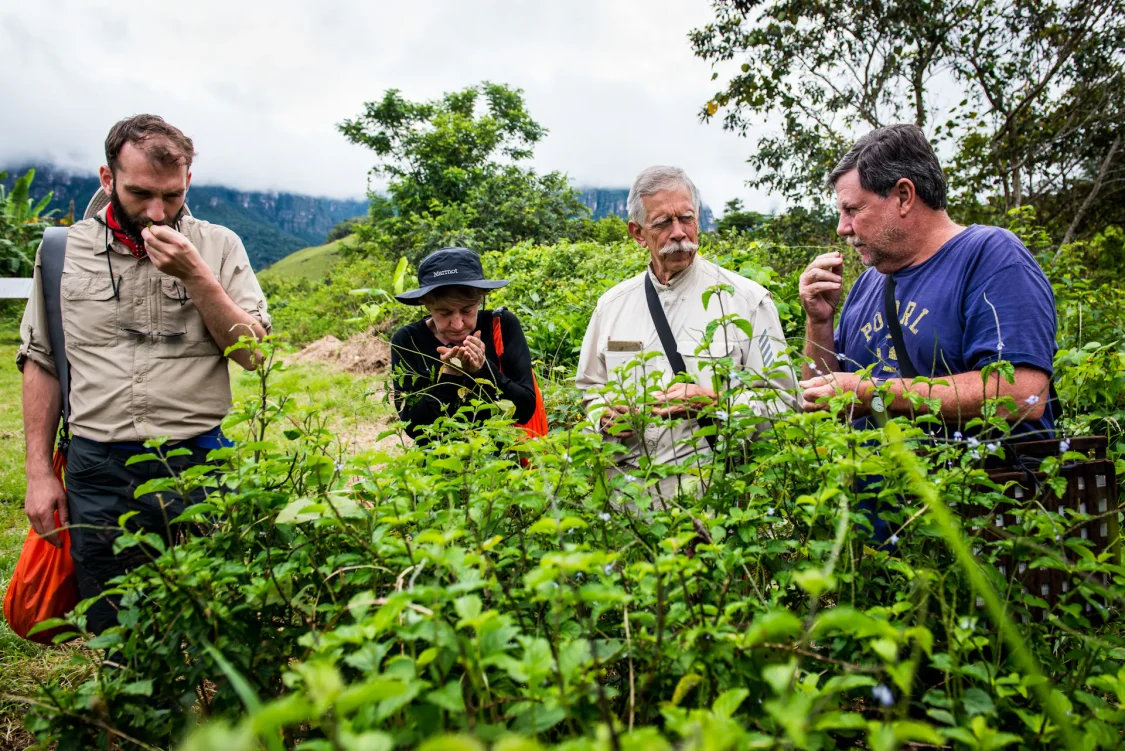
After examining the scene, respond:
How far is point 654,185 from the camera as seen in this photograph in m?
2.77

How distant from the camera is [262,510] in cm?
131

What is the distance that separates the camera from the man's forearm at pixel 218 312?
2.16 metres

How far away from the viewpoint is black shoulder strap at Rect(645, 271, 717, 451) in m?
2.58

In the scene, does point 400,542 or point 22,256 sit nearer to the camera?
point 400,542

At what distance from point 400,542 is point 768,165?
509 inches

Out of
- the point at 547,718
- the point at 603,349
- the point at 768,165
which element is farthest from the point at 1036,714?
the point at 768,165

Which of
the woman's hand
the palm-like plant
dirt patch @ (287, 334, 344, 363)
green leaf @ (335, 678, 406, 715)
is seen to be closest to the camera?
green leaf @ (335, 678, 406, 715)

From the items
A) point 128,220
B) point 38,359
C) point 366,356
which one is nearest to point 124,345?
point 38,359

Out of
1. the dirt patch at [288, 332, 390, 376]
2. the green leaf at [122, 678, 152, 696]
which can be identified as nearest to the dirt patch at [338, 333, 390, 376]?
the dirt patch at [288, 332, 390, 376]

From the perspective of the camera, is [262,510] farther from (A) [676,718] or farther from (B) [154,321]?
(B) [154,321]

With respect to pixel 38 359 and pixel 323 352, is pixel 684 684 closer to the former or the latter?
pixel 38 359

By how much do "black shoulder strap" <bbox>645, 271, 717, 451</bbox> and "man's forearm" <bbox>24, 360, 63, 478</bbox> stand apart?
2.05m

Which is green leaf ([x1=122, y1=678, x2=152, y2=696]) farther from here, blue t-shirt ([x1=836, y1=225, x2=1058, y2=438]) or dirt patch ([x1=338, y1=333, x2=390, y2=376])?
dirt patch ([x1=338, y1=333, x2=390, y2=376])

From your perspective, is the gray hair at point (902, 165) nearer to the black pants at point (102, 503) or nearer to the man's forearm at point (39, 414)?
the black pants at point (102, 503)
